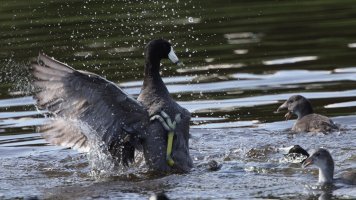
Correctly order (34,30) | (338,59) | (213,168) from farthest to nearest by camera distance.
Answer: (34,30), (338,59), (213,168)

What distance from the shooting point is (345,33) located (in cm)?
1856

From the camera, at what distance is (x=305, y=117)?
13.8 m

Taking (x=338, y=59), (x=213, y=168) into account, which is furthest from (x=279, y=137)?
(x=338, y=59)

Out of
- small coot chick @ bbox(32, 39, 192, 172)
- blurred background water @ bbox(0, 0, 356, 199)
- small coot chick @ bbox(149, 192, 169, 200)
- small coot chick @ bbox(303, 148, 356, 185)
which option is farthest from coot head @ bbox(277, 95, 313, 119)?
small coot chick @ bbox(149, 192, 169, 200)

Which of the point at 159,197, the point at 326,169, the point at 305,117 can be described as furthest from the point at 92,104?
the point at 305,117

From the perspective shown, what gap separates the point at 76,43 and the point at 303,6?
4.90 m

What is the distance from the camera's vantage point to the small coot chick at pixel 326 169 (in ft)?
35.2

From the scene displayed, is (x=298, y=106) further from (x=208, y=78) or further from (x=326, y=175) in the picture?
(x=326, y=175)

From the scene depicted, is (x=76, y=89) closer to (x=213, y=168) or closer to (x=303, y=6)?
(x=213, y=168)

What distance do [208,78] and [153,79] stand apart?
4.03 m

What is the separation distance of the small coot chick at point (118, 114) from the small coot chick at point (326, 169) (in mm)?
1627

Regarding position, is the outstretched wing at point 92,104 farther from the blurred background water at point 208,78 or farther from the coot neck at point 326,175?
the coot neck at point 326,175

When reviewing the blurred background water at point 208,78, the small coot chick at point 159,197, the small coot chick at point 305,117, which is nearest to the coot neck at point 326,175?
the blurred background water at point 208,78

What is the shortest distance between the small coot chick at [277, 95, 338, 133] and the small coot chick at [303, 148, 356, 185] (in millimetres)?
1910
